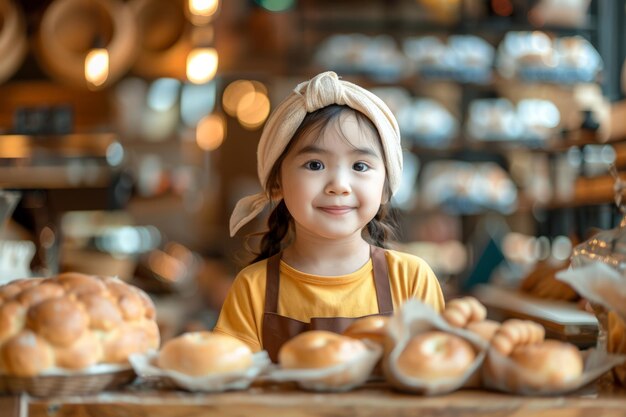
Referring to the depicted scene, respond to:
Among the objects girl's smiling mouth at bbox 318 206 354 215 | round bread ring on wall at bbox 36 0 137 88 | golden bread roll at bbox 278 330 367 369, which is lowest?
golden bread roll at bbox 278 330 367 369

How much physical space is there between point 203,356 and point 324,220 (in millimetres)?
447

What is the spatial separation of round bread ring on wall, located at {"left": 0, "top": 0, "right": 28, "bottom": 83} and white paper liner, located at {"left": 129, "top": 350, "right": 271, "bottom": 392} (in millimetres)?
Result: 3749

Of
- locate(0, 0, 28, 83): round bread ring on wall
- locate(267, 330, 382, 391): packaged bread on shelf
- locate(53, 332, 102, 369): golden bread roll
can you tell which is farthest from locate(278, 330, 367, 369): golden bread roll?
locate(0, 0, 28, 83): round bread ring on wall

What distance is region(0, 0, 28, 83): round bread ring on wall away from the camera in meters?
4.48

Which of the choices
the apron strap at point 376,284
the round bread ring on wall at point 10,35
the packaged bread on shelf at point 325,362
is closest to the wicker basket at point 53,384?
the packaged bread on shelf at point 325,362

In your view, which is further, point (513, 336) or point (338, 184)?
point (338, 184)

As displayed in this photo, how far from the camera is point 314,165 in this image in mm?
1462

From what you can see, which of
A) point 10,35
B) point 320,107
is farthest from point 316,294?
point 10,35

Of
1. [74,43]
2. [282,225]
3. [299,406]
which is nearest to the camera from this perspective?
[299,406]

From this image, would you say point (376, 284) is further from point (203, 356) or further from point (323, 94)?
point (203, 356)

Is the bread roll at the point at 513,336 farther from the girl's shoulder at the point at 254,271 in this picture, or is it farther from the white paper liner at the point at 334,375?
the girl's shoulder at the point at 254,271

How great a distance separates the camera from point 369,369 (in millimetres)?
1096

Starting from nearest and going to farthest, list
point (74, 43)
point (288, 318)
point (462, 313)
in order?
1. point (462, 313)
2. point (288, 318)
3. point (74, 43)

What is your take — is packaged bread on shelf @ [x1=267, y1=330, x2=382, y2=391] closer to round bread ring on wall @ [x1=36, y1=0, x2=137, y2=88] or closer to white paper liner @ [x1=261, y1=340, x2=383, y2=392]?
white paper liner @ [x1=261, y1=340, x2=383, y2=392]
